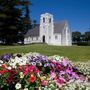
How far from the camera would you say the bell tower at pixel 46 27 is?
85500 millimetres

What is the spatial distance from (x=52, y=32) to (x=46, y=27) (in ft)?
6.64

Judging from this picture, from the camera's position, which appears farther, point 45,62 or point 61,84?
point 45,62

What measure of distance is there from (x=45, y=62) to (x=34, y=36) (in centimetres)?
8032

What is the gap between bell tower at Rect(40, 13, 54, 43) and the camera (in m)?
85.5

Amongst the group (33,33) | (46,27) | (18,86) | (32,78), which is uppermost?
(46,27)

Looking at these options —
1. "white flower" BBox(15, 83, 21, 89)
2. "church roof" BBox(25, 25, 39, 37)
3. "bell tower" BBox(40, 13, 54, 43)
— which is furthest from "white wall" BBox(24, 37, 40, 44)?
"white flower" BBox(15, 83, 21, 89)

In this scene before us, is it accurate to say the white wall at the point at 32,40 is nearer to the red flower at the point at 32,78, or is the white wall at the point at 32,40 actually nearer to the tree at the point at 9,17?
the tree at the point at 9,17

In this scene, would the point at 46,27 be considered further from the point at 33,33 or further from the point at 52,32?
the point at 33,33

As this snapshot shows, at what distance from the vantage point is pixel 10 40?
2569 inches

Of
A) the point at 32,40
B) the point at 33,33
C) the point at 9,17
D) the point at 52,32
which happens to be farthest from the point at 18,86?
the point at 33,33

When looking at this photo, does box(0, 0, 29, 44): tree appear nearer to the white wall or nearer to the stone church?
the stone church

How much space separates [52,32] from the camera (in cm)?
8600

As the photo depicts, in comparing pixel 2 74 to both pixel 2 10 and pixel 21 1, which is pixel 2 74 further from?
pixel 21 1

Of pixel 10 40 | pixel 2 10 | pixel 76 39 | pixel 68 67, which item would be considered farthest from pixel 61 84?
pixel 76 39
